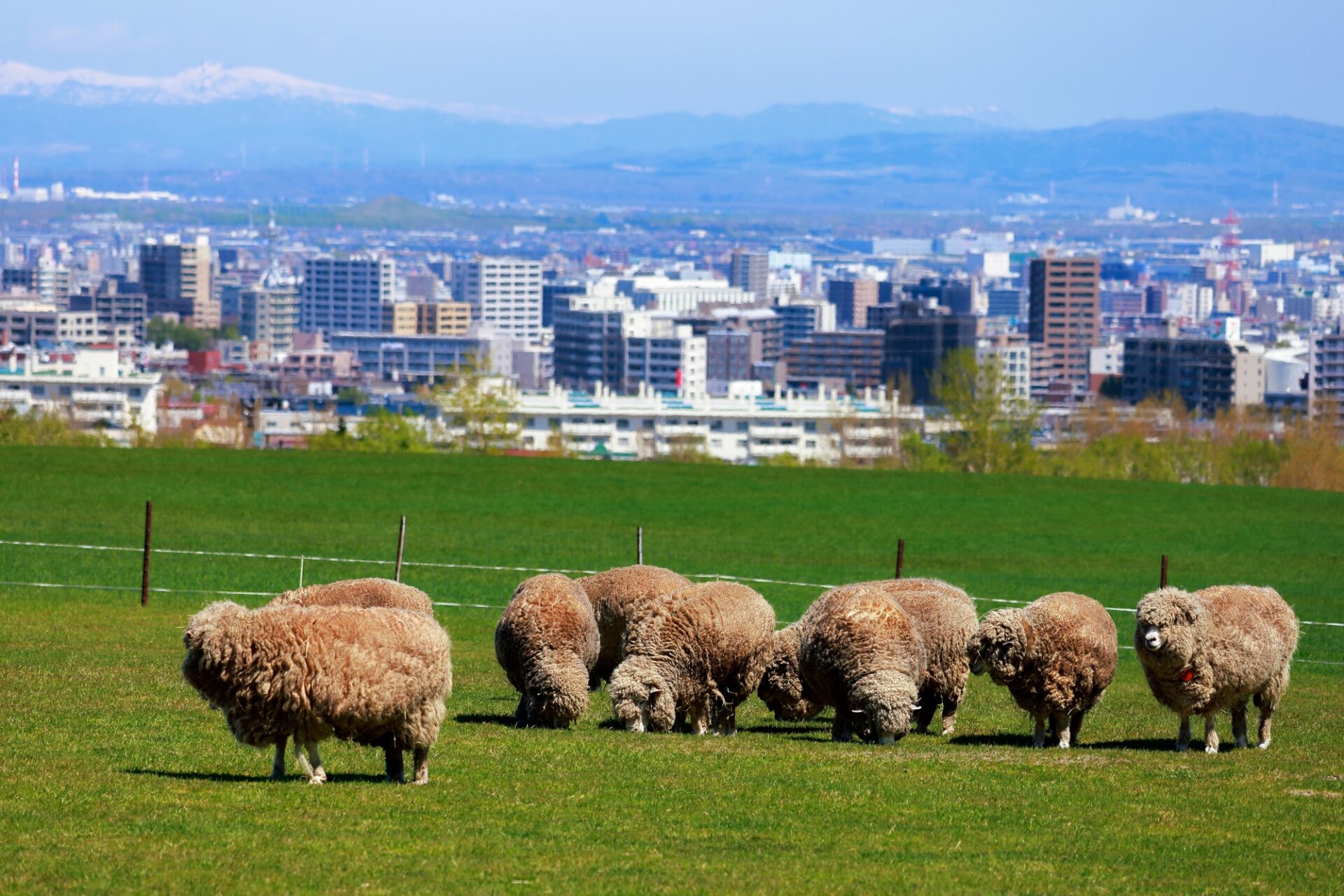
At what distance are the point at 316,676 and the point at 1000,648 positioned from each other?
558 centimetres

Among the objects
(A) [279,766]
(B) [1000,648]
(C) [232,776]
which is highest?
(B) [1000,648]

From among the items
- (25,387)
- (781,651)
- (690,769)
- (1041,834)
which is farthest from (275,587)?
(25,387)

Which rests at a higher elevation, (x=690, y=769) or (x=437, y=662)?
(x=437, y=662)

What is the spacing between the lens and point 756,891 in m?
9.75

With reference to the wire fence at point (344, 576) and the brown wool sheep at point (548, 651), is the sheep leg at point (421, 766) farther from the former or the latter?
the wire fence at point (344, 576)

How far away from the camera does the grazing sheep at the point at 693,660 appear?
15.4m

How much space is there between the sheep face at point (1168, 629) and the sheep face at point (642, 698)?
362cm

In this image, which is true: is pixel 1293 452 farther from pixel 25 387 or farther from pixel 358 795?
pixel 25 387

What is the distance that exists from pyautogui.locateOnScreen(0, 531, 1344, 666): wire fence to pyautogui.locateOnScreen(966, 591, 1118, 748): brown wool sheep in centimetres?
838

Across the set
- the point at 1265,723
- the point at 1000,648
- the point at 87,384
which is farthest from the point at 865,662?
the point at 87,384

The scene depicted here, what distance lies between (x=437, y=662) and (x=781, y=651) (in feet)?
17.4

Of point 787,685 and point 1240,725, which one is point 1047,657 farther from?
point 787,685

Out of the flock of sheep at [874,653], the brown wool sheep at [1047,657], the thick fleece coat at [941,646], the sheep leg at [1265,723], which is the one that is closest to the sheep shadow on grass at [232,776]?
the flock of sheep at [874,653]

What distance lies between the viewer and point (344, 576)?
94.0 ft
